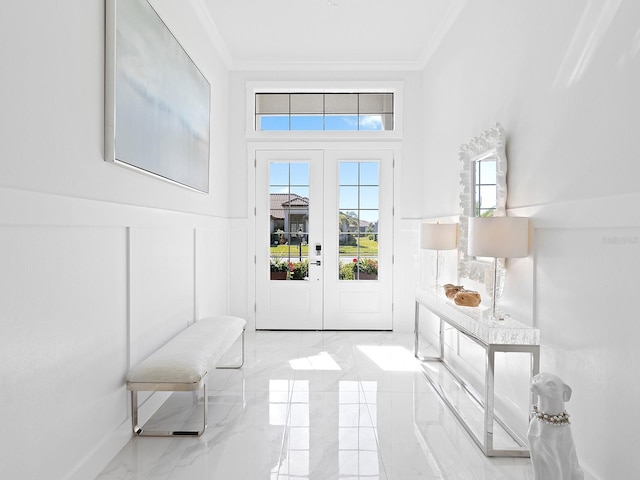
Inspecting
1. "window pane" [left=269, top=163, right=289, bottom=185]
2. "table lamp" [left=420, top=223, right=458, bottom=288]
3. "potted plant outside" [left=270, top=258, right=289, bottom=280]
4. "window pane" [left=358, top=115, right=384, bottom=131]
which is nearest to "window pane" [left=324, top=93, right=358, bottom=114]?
"window pane" [left=358, top=115, right=384, bottom=131]

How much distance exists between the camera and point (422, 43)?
4277 millimetres

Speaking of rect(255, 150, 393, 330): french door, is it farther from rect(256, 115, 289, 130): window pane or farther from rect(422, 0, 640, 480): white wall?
rect(422, 0, 640, 480): white wall

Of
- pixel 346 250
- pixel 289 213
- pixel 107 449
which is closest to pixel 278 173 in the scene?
pixel 289 213

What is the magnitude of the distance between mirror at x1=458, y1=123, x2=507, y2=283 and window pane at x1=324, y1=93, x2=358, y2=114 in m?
1.90

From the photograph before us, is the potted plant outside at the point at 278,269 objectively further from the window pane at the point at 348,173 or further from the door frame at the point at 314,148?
the window pane at the point at 348,173

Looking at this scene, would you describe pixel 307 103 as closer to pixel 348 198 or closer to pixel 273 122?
pixel 273 122

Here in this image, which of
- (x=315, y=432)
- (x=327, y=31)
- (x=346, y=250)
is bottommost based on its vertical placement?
(x=315, y=432)

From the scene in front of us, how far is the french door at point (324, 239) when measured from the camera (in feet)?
15.8

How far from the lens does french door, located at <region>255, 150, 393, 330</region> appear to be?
190 inches

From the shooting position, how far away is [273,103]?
487 centimetres

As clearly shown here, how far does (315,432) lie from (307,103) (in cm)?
367

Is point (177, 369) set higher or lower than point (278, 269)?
lower

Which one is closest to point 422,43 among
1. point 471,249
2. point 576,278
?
point 471,249

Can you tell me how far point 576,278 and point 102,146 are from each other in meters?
2.37
